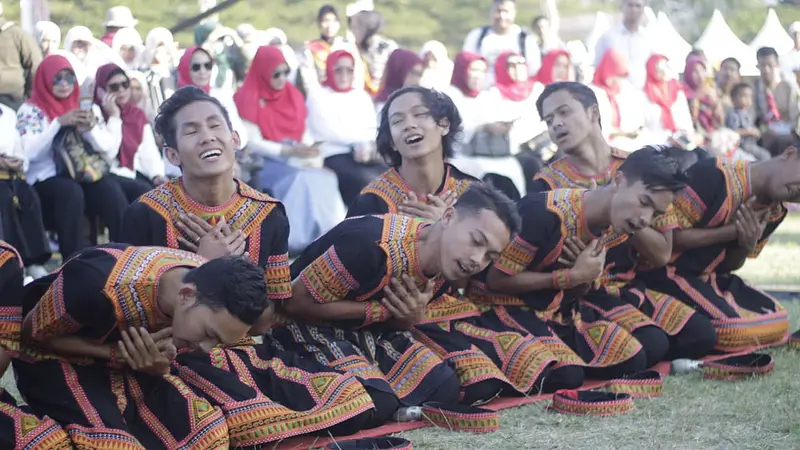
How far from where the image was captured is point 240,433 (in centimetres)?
403

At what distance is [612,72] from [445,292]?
5.73 meters

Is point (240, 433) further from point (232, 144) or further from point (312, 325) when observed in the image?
point (232, 144)

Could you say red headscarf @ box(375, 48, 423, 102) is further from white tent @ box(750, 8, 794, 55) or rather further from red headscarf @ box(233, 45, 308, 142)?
white tent @ box(750, 8, 794, 55)

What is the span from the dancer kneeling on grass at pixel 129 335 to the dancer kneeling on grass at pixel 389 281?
0.71m

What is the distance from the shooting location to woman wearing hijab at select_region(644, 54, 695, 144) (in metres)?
10.9

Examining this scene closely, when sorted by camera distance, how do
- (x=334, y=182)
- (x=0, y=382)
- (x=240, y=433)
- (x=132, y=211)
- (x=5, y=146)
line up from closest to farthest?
1. (x=240, y=433)
2. (x=132, y=211)
3. (x=0, y=382)
4. (x=5, y=146)
5. (x=334, y=182)

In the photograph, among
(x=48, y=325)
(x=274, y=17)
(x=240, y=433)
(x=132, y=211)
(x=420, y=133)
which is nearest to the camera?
(x=48, y=325)

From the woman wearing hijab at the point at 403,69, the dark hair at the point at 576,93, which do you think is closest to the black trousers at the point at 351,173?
the woman wearing hijab at the point at 403,69

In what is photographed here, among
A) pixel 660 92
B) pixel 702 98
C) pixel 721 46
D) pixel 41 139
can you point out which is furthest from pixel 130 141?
pixel 721 46

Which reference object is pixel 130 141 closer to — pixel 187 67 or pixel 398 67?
pixel 187 67

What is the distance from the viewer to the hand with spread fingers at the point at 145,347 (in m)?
3.69

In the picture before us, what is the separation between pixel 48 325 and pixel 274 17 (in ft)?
52.8

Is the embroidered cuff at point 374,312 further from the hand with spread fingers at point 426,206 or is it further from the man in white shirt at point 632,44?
the man in white shirt at point 632,44

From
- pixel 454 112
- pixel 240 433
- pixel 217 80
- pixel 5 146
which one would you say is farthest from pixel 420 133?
pixel 217 80
